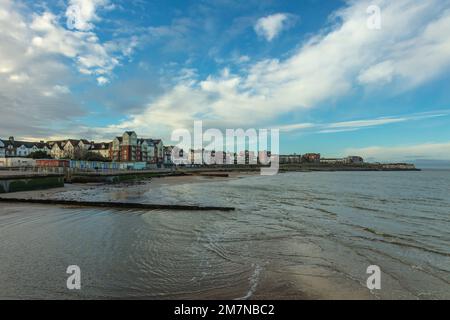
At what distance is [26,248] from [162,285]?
5294mm

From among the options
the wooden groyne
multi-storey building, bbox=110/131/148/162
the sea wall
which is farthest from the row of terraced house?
the wooden groyne

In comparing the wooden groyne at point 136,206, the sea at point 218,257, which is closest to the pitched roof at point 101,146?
the wooden groyne at point 136,206

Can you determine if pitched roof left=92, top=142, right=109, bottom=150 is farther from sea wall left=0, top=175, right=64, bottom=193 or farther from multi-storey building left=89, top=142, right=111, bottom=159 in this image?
sea wall left=0, top=175, right=64, bottom=193

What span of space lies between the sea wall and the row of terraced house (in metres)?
68.9

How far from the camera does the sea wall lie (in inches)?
1013

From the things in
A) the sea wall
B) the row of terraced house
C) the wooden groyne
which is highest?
the row of terraced house

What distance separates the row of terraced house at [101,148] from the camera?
100 meters

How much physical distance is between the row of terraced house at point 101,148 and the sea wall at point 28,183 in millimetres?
68863

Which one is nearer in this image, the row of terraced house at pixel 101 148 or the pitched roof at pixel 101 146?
the row of terraced house at pixel 101 148

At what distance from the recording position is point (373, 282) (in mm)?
6543

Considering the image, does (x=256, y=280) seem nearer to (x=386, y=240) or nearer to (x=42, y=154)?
(x=386, y=240)

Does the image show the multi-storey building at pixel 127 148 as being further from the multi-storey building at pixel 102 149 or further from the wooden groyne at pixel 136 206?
the wooden groyne at pixel 136 206

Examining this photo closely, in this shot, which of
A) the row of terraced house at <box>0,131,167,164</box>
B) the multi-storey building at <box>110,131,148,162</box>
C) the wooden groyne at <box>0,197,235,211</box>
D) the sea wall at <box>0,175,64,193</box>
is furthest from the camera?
the multi-storey building at <box>110,131,148,162</box>
